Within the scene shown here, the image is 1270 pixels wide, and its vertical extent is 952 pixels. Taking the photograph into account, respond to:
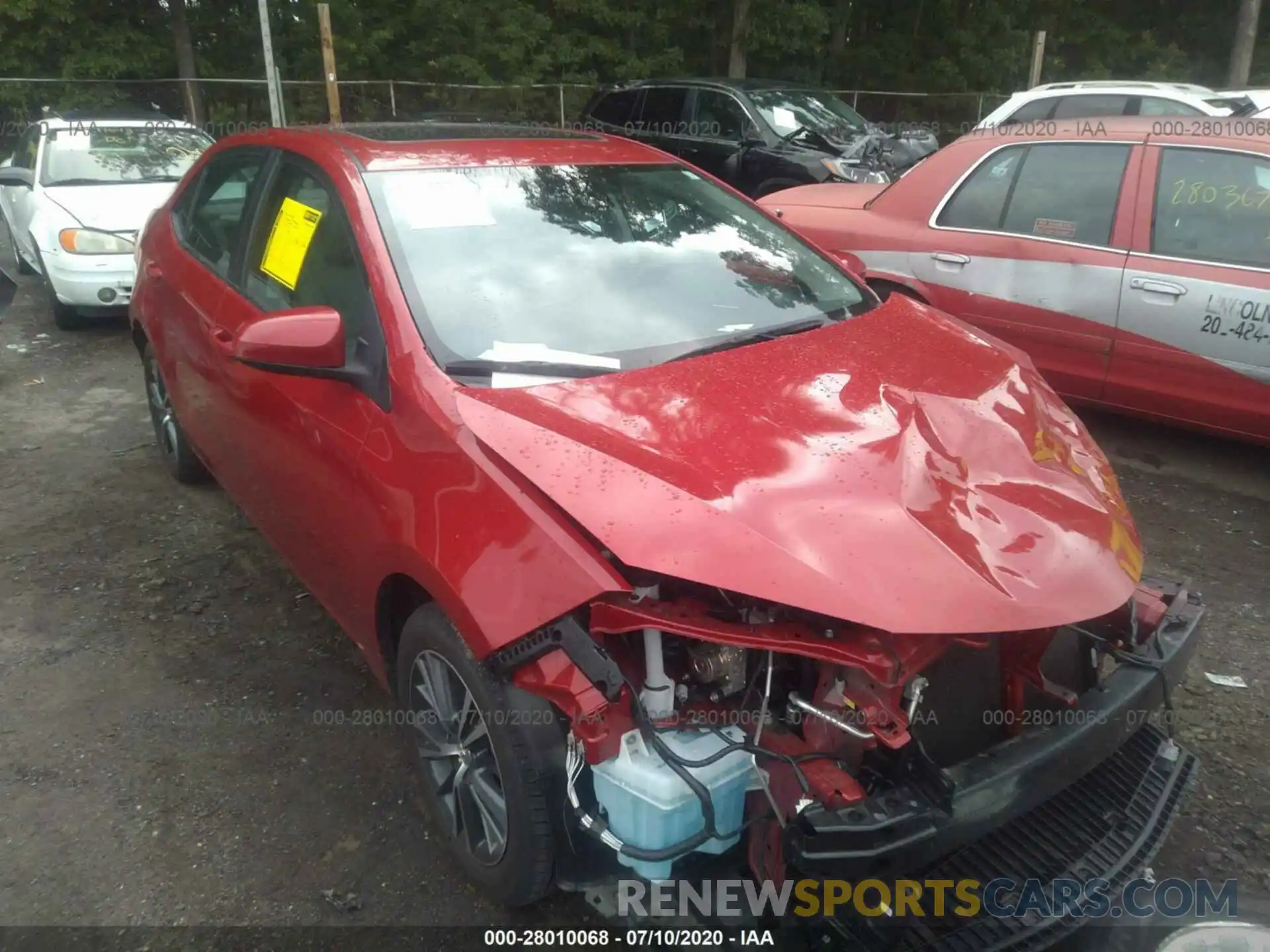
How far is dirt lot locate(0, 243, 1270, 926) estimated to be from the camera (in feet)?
8.05

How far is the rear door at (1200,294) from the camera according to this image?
4168 millimetres

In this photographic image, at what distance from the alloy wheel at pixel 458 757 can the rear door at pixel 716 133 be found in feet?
27.1

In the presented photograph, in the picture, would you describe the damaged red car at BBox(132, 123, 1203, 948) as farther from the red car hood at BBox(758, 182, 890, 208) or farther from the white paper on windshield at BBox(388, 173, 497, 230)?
the red car hood at BBox(758, 182, 890, 208)

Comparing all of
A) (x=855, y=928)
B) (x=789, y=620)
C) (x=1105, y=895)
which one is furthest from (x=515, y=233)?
(x=1105, y=895)

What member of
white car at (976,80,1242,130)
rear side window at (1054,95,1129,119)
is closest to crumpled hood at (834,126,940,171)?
white car at (976,80,1242,130)

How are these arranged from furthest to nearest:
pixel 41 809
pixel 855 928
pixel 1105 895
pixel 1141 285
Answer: pixel 1141 285, pixel 41 809, pixel 1105 895, pixel 855 928

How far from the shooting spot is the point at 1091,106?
9.41 metres

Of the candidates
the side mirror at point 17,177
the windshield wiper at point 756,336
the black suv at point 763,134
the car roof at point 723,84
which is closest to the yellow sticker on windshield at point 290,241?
the windshield wiper at point 756,336

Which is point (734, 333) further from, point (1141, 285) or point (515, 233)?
point (1141, 285)

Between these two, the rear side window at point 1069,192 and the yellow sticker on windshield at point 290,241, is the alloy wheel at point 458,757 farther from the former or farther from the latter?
the rear side window at point 1069,192

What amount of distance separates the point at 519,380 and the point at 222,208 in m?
2.06

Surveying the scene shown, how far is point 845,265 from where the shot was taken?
3521mm

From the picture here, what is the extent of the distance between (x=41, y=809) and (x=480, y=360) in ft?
5.90

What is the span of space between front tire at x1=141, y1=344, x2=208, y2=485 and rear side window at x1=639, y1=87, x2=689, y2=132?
24.4ft
